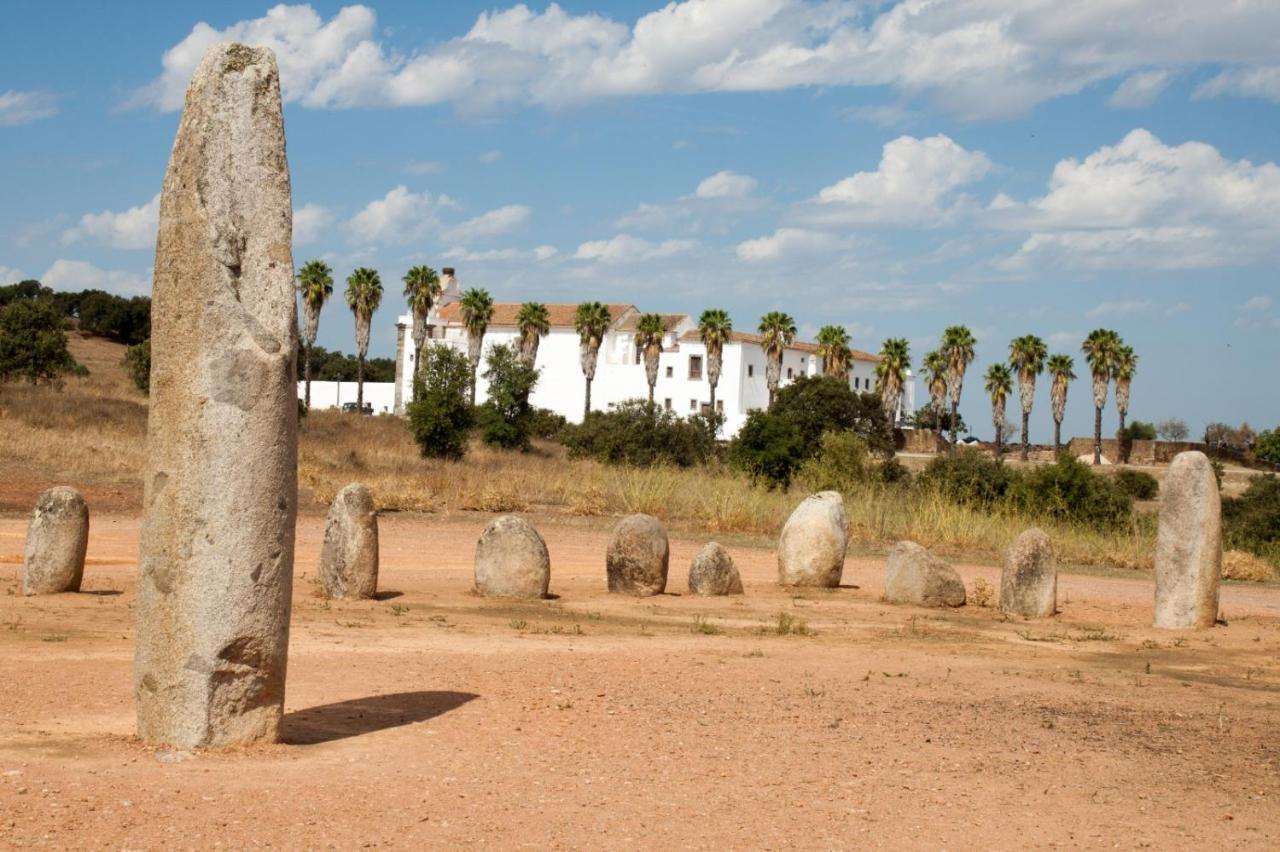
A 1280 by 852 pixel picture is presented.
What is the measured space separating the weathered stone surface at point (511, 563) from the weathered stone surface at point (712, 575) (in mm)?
2166

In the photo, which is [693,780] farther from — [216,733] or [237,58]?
[237,58]

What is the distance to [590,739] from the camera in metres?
8.68

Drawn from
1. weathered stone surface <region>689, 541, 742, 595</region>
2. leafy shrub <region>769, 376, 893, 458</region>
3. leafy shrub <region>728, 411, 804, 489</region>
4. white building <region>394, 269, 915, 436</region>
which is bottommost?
weathered stone surface <region>689, 541, 742, 595</region>

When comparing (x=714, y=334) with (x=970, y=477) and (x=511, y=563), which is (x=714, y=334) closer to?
(x=970, y=477)

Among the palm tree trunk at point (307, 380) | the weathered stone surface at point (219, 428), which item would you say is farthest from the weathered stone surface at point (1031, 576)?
the palm tree trunk at point (307, 380)

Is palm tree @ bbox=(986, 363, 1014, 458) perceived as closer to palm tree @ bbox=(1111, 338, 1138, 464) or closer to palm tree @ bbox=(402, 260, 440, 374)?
palm tree @ bbox=(1111, 338, 1138, 464)

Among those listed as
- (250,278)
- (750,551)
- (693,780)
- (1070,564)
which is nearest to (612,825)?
(693,780)

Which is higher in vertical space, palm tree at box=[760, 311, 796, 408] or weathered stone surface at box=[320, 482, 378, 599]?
palm tree at box=[760, 311, 796, 408]

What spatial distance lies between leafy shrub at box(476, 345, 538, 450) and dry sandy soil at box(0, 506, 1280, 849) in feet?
122

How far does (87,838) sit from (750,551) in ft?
63.9

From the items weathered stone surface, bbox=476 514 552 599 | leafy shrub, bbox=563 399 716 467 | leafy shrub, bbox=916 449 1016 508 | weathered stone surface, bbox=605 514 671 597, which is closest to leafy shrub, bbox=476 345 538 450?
leafy shrub, bbox=563 399 716 467

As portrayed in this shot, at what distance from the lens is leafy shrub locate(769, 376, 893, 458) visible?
184 feet

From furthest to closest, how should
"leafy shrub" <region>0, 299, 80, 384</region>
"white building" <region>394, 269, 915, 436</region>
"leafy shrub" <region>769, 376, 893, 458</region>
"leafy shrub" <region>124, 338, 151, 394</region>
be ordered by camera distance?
Result: "white building" <region>394, 269, 915, 436</region>
"leafy shrub" <region>124, 338, 151, 394</region>
"leafy shrub" <region>0, 299, 80, 384</region>
"leafy shrub" <region>769, 376, 893, 458</region>

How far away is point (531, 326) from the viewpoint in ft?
254
